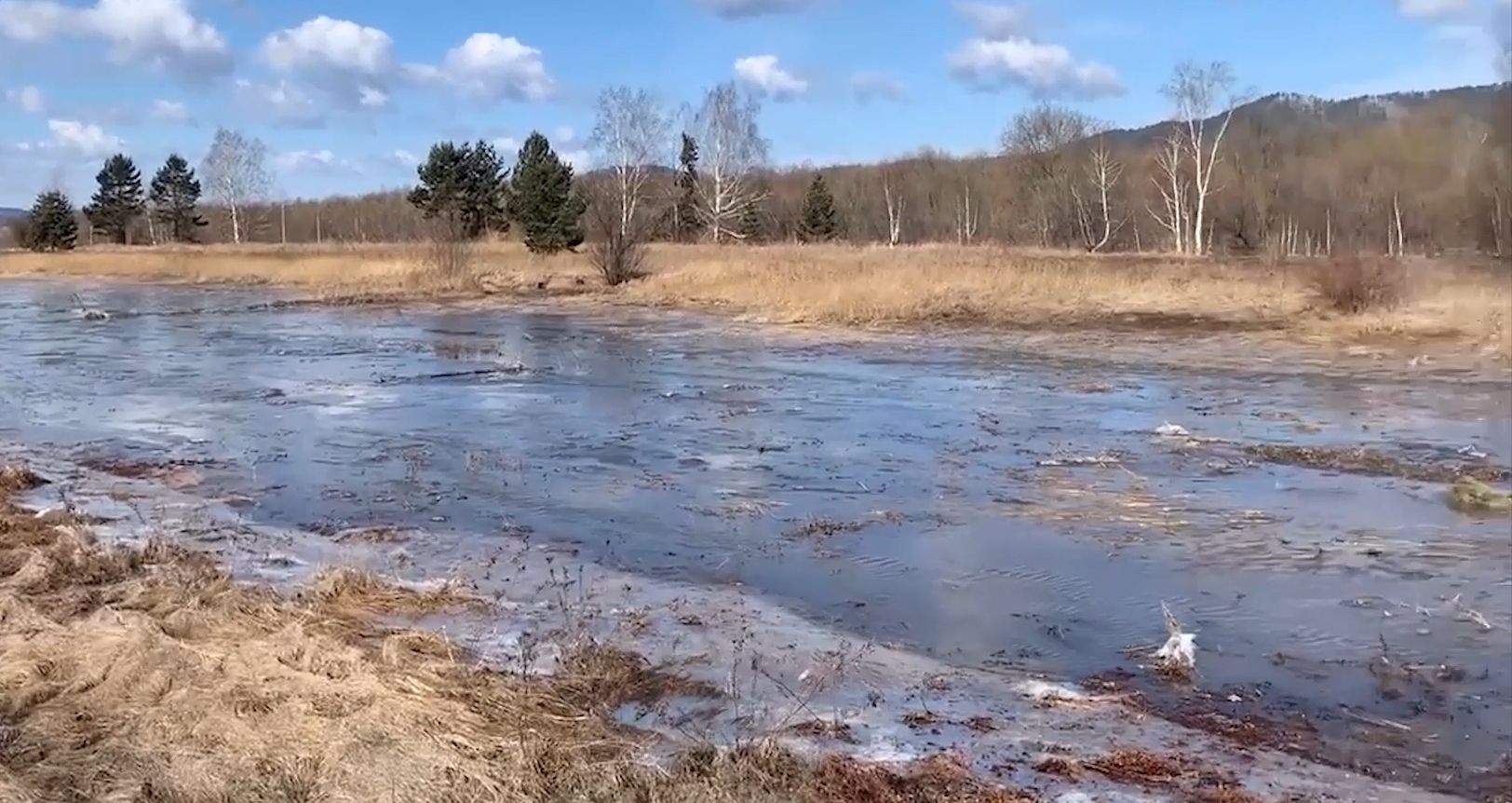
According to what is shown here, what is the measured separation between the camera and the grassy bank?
1966 centimetres

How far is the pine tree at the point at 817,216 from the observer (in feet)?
206

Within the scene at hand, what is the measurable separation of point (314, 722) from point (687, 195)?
60.4m

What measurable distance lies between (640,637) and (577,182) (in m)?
45.3

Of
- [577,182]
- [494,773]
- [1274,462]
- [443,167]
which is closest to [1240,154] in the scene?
[577,182]

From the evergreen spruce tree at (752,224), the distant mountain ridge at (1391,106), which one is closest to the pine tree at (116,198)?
the evergreen spruce tree at (752,224)

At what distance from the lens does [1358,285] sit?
2138 cm

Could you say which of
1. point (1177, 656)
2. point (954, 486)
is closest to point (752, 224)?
point (954, 486)

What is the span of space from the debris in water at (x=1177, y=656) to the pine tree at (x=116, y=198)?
8150 cm

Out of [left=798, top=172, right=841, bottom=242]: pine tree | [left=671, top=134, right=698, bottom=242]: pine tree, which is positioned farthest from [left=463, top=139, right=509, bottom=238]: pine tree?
[left=798, top=172, right=841, bottom=242]: pine tree

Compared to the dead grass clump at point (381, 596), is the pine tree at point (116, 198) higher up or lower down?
higher up

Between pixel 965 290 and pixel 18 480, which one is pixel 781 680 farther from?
pixel 965 290

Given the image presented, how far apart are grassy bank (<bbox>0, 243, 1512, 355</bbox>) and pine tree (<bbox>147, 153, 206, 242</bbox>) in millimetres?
39054

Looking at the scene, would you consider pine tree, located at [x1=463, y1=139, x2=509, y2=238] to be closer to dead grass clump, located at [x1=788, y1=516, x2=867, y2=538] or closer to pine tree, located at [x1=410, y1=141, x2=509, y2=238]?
pine tree, located at [x1=410, y1=141, x2=509, y2=238]

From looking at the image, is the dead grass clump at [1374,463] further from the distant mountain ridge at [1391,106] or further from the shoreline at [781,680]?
the shoreline at [781,680]
